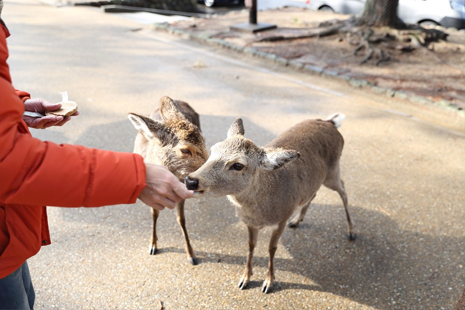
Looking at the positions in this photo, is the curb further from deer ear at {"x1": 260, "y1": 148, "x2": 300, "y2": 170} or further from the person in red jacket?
the person in red jacket

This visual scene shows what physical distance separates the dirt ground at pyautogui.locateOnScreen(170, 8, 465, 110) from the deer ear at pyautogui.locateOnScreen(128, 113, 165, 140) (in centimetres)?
554

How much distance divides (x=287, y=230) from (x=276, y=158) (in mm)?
1600

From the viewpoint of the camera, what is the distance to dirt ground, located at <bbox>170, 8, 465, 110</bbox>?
7.43 metres

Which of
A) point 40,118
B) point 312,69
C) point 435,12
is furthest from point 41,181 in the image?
point 435,12

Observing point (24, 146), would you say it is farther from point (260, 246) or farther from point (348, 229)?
point (348, 229)

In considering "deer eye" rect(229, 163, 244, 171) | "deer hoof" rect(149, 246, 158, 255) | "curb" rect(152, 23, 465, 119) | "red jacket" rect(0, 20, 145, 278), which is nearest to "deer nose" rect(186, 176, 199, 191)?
"deer eye" rect(229, 163, 244, 171)

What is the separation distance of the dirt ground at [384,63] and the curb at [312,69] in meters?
0.15

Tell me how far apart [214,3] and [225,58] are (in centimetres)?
1209

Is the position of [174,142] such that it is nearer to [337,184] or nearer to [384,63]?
[337,184]

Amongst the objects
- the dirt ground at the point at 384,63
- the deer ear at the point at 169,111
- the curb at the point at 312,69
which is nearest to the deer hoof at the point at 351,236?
the deer ear at the point at 169,111

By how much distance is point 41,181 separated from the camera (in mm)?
1395

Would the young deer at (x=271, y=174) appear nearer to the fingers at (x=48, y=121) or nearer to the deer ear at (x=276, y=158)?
the deer ear at (x=276, y=158)

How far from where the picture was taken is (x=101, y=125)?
622 cm

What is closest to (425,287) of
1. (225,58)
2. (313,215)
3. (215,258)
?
(313,215)
